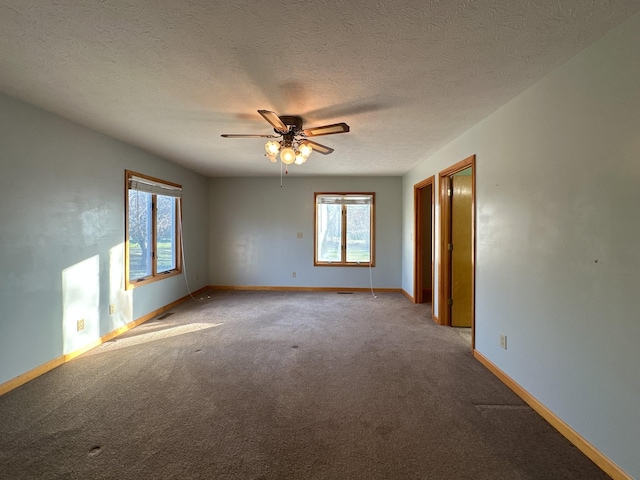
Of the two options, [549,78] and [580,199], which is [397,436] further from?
[549,78]

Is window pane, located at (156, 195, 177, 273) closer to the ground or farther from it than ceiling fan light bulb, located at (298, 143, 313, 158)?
closer to the ground

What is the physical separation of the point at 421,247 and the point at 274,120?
3.65 metres

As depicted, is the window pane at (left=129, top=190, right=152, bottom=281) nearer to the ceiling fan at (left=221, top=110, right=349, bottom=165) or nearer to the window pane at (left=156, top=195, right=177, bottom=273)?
the window pane at (left=156, top=195, right=177, bottom=273)

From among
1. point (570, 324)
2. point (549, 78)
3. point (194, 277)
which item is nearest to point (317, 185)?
point (194, 277)

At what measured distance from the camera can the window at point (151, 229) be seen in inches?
154

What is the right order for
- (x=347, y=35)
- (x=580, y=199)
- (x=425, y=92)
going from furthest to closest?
(x=425, y=92), (x=580, y=199), (x=347, y=35)

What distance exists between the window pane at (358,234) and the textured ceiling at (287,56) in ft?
10.3

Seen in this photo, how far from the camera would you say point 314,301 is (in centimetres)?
521

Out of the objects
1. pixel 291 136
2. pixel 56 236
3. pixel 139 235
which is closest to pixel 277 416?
pixel 291 136

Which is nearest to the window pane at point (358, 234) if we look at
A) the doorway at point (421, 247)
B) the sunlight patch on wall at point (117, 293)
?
the doorway at point (421, 247)

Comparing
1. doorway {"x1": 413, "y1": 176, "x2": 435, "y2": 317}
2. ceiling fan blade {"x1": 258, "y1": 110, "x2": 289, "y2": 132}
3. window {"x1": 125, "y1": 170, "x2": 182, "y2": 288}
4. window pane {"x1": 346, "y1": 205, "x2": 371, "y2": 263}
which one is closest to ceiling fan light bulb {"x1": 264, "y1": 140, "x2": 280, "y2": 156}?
ceiling fan blade {"x1": 258, "y1": 110, "x2": 289, "y2": 132}

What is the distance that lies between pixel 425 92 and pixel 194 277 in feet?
16.5

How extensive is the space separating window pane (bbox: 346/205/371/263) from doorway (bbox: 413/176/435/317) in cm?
112

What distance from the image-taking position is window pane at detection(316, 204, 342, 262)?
6156 mm
